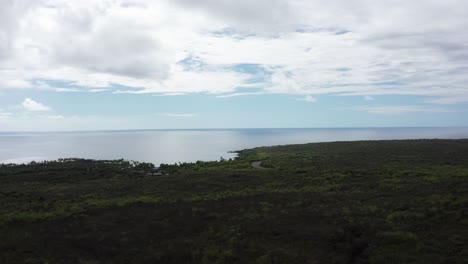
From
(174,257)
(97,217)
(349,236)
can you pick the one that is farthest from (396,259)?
(97,217)

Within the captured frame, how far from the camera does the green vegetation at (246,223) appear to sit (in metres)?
17.5

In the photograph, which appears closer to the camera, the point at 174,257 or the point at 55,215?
the point at 174,257

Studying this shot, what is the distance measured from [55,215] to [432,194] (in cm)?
2970

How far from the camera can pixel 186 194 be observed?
35875 mm

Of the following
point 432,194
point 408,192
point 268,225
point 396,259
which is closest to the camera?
point 396,259

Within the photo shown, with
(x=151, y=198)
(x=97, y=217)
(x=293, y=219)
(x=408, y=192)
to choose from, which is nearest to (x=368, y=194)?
(x=408, y=192)

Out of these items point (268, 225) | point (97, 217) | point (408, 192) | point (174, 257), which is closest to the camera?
point (174, 257)

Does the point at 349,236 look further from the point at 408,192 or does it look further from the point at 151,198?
the point at 151,198

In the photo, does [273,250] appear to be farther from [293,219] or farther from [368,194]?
[368,194]

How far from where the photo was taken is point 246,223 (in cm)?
2344

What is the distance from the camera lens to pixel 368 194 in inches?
1238

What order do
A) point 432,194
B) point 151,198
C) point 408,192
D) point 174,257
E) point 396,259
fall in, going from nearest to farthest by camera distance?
point 396,259 < point 174,257 < point 432,194 < point 408,192 < point 151,198

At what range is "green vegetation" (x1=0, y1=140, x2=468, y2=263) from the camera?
1755 cm

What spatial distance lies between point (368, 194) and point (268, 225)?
12937mm
